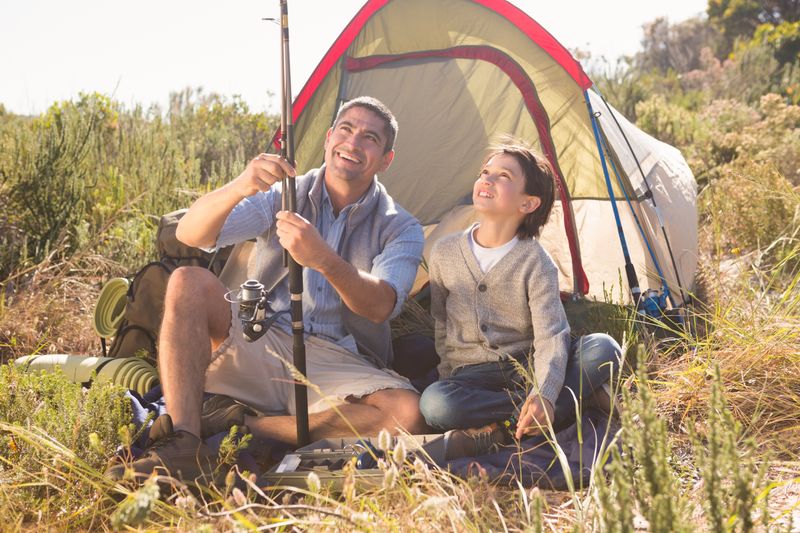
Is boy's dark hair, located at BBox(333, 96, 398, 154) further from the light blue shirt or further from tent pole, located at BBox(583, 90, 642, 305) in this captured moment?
tent pole, located at BBox(583, 90, 642, 305)

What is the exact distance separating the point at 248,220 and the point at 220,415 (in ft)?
2.43

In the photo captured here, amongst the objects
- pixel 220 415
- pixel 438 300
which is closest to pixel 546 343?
pixel 438 300

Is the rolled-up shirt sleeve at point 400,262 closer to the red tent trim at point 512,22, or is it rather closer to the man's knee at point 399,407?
the man's knee at point 399,407

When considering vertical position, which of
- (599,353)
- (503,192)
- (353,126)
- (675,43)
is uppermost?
(675,43)

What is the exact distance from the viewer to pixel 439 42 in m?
4.52

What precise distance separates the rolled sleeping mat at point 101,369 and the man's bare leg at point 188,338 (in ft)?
2.17

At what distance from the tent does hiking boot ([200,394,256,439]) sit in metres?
1.68

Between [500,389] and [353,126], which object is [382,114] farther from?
[500,389]

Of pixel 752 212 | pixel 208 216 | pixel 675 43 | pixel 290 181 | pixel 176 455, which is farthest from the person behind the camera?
pixel 675 43

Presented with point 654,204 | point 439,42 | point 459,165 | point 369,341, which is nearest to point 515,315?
point 369,341

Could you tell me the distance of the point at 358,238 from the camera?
3174 millimetres

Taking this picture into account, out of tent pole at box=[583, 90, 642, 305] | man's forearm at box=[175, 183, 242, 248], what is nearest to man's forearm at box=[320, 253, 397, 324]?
man's forearm at box=[175, 183, 242, 248]

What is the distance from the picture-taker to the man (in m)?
2.58

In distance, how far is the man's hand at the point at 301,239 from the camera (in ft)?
8.05
